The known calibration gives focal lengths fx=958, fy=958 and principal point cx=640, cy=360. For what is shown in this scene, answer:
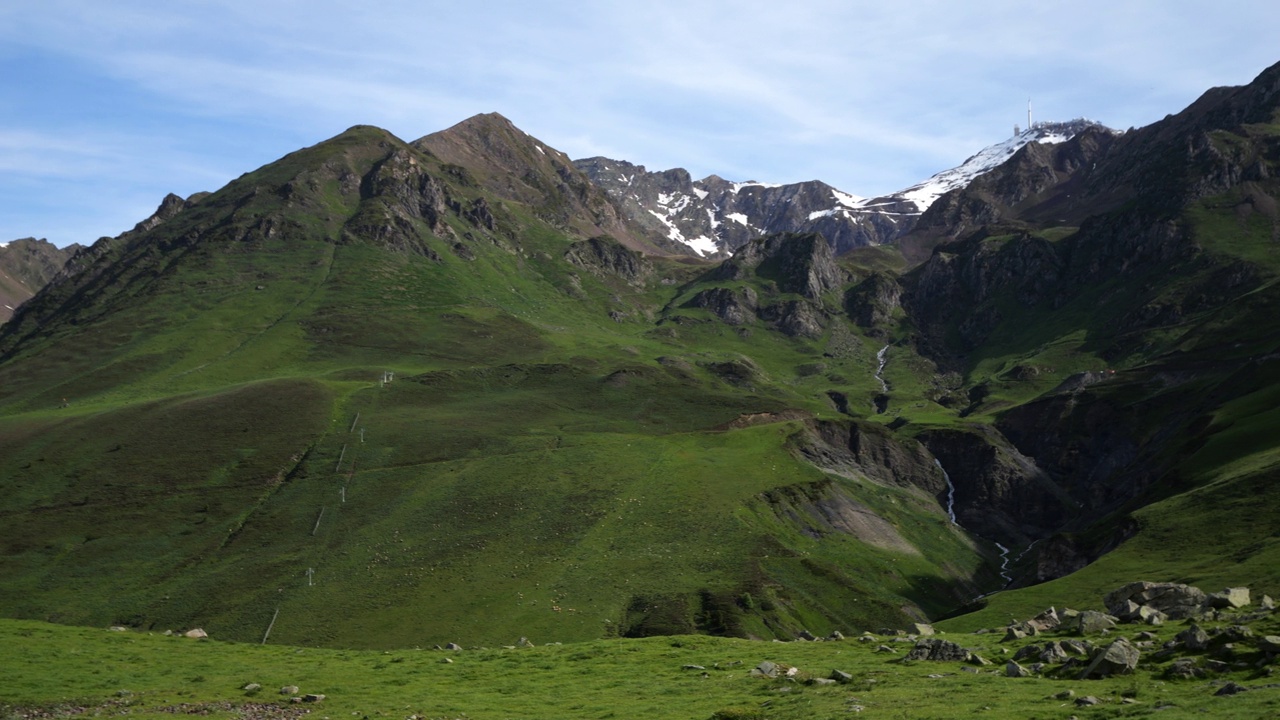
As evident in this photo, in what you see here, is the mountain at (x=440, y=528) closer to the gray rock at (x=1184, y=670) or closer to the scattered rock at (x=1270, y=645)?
the gray rock at (x=1184, y=670)

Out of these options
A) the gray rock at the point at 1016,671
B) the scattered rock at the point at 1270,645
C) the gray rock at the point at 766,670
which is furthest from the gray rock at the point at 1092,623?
the gray rock at the point at 766,670

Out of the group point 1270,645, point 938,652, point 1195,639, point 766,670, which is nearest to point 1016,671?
point 938,652

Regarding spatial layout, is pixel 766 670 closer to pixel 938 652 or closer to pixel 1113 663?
pixel 938 652

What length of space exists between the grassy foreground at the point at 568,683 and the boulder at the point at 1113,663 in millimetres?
581

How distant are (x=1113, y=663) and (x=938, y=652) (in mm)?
9889

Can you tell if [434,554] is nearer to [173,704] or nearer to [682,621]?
[682,621]

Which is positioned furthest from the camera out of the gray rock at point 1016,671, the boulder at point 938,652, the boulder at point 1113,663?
the boulder at point 938,652

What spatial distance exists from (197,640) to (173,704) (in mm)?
21079

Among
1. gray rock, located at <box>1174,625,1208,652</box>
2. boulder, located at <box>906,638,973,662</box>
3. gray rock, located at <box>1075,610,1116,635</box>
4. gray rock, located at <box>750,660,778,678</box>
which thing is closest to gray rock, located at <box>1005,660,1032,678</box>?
boulder, located at <box>906,638,973,662</box>

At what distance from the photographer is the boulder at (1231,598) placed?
48.2m

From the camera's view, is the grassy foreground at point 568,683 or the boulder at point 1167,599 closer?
the grassy foreground at point 568,683

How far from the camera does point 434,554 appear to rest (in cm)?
13412

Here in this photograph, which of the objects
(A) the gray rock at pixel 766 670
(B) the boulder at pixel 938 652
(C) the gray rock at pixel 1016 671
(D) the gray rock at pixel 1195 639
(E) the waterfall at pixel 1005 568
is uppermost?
(D) the gray rock at pixel 1195 639

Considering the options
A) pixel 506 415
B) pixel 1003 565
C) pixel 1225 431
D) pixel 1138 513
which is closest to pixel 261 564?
pixel 506 415
